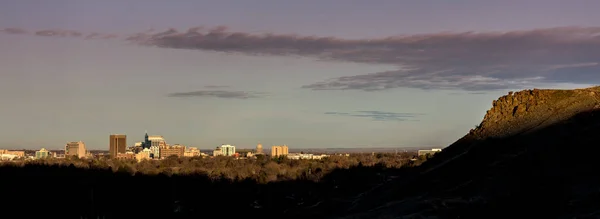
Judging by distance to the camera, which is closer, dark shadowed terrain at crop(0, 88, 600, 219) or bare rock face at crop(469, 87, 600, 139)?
dark shadowed terrain at crop(0, 88, 600, 219)

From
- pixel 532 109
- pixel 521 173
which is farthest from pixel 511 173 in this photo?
pixel 532 109

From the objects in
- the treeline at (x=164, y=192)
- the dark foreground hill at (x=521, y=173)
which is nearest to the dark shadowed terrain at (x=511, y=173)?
the dark foreground hill at (x=521, y=173)

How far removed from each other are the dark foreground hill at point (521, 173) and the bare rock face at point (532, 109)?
2.2 inches

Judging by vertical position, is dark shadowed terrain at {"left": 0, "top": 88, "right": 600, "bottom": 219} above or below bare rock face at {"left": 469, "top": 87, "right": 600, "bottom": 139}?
below

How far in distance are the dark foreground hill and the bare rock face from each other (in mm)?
55

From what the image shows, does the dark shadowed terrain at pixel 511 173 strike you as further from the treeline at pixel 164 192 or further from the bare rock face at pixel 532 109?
the treeline at pixel 164 192

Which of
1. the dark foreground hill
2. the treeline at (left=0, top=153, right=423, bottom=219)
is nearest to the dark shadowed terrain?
the dark foreground hill

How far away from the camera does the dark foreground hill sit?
1242 inches

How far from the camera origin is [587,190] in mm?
30125

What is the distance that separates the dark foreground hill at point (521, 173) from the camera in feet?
104

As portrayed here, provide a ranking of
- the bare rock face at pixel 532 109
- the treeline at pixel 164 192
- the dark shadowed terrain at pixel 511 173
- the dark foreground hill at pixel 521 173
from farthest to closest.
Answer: the treeline at pixel 164 192 < the bare rock face at pixel 532 109 < the dark shadowed terrain at pixel 511 173 < the dark foreground hill at pixel 521 173

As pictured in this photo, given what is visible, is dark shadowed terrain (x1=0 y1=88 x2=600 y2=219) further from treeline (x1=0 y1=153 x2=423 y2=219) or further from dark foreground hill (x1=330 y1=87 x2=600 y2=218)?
treeline (x1=0 y1=153 x2=423 y2=219)

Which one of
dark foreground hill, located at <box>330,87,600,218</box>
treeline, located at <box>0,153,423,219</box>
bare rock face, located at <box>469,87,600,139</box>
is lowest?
treeline, located at <box>0,153,423,219</box>

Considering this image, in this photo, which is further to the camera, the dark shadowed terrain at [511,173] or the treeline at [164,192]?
the treeline at [164,192]
